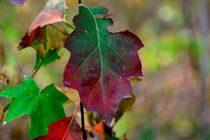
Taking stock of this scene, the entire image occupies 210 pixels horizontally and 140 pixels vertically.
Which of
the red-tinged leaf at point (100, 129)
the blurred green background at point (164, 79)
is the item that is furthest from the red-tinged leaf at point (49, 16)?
the blurred green background at point (164, 79)

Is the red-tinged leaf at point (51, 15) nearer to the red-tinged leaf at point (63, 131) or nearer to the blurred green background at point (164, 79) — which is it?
the red-tinged leaf at point (63, 131)

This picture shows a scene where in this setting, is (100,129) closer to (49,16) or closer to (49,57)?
(49,57)

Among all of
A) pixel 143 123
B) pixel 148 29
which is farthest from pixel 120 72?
pixel 148 29

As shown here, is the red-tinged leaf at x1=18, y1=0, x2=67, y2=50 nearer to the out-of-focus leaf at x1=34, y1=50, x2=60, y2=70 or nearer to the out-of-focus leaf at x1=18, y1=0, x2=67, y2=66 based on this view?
the out-of-focus leaf at x1=18, y1=0, x2=67, y2=66

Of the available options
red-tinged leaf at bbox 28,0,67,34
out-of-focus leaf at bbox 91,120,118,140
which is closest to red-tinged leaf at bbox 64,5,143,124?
red-tinged leaf at bbox 28,0,67,34

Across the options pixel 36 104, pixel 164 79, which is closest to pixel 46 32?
pixel 36 104

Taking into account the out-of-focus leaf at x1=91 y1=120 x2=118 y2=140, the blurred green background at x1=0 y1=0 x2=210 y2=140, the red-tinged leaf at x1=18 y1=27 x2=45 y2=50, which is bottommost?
the blurred green background at x1=0 y1=0 x2=210 y2=140

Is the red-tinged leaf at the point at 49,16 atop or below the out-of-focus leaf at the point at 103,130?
atop
